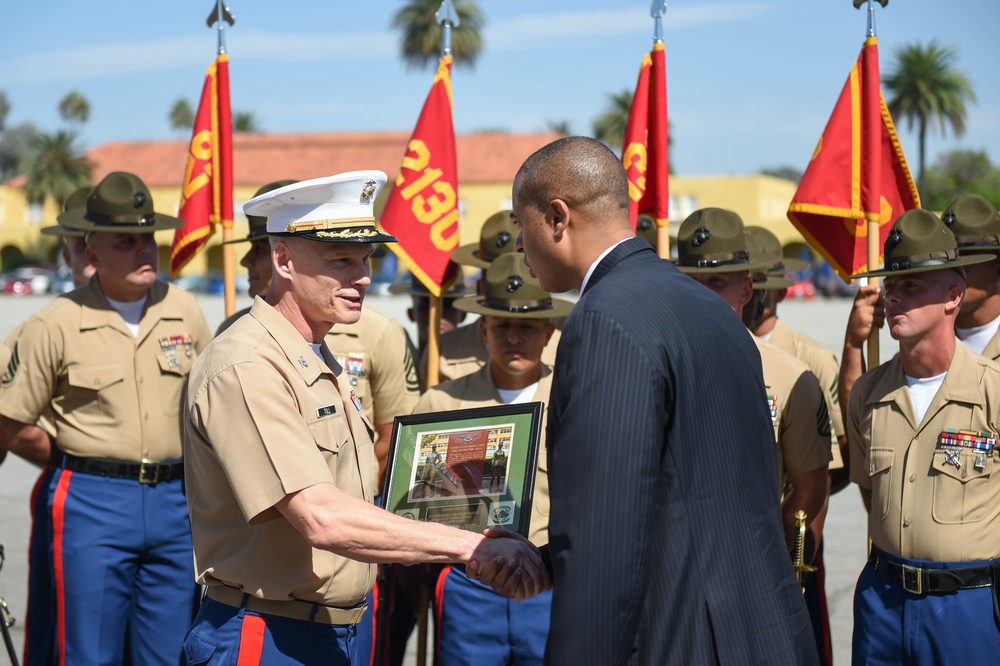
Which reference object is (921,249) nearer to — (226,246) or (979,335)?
(979,335)

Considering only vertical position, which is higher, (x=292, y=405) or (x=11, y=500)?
(x=292, y=405)

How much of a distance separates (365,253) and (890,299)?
2.21 m

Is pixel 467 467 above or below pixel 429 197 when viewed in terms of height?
below

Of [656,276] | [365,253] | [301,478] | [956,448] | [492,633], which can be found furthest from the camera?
[492,633]

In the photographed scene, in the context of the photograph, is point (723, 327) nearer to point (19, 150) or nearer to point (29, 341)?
point (29, 341)

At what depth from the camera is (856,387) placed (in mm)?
4582

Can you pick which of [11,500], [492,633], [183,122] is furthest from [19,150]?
[492,633]

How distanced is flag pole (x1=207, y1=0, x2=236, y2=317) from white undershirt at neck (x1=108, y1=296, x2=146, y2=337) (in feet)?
1.63

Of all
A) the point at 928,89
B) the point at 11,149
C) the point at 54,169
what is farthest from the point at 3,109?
the point at 928,89

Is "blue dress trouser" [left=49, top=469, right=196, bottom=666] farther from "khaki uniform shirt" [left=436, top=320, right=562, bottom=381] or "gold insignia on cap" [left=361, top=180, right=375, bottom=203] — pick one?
"gold insignia on cap" [left=361, top=180, right=375, bottom=203]

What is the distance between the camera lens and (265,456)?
9.48 ft

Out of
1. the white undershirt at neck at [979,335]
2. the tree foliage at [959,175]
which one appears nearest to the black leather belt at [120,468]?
the white undershirt at neck at [979,335]

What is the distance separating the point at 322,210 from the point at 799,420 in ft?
8.12

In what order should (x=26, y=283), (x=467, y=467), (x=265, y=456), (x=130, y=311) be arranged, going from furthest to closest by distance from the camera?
(x=26, y=283) → (x=130, y=311) → (x=467, y=467) → (x=265, y=456)
